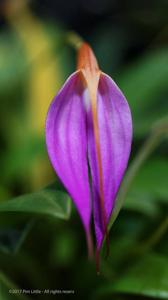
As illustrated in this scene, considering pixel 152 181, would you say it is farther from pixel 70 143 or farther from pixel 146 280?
pixel 70 143

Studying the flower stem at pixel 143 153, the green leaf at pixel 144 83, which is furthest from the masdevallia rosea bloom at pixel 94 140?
the green leaf at pixel 144 83

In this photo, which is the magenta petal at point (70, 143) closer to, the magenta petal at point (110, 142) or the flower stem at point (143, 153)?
the magenta petal at point (110, 142)

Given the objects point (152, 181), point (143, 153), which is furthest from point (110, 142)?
point (152, 181)

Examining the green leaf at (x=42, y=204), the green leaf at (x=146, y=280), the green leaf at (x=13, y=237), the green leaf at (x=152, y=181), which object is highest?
the green leaf at (x=42, y=204)

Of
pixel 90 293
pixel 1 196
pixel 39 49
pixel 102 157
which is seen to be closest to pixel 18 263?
pixel 90 293

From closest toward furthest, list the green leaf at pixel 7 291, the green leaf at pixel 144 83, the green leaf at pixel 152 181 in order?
the green leaf at pixel 7 291 → the green leaf at pixel 152 181 → the green leaf at pixel 144 83

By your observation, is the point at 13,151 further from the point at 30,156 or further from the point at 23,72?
the point at 23,72

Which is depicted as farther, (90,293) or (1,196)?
(1,196)
